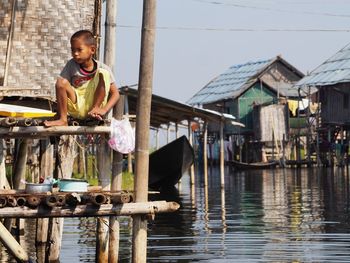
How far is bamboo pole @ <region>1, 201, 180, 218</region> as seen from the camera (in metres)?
9.02

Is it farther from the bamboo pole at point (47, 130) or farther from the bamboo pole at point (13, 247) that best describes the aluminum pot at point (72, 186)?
the bamboo pole at point (13, 247)

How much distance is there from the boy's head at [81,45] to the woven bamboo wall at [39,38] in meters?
5.39

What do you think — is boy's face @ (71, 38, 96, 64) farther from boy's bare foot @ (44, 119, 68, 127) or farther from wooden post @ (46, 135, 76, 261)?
wooden post @ (46, 135, 76, 261)

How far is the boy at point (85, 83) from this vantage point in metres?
9.62

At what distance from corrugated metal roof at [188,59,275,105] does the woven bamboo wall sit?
37879mm

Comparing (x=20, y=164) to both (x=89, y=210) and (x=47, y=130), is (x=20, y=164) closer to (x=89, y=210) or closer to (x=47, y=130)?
(x=47, y=130)

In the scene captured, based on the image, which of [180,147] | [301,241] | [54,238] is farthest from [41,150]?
[180,147]

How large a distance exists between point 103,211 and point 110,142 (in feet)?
2.72

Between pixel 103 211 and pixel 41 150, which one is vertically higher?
pixel 41 150

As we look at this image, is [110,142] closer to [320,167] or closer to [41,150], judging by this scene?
[41,150]

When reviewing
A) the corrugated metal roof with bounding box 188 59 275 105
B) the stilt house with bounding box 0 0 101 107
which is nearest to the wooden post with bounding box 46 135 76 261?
the stilt house with bounding box 0 0 101 107

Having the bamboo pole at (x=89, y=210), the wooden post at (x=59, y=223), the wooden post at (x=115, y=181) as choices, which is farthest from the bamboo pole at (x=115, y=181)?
the wooden post at (x=59, y=223)

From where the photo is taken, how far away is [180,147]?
30.4 m

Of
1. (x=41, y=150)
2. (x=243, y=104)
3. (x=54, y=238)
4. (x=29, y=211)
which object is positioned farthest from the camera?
(x=243, y=104)
